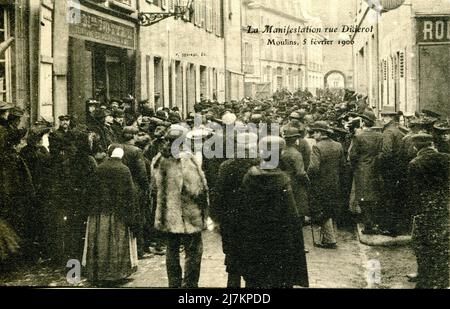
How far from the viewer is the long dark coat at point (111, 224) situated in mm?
6418

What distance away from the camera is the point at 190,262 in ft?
20.0

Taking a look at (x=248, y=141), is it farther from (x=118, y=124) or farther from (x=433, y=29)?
(x=433, y=29)

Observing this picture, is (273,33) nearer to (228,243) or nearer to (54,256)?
(228,243)

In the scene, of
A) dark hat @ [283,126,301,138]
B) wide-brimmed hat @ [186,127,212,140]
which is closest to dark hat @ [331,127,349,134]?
dark hat @ [283,126,301,138]

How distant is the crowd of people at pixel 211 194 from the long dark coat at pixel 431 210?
0.04 ft

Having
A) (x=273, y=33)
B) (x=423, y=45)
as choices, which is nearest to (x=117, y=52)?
(x=273, y=33)

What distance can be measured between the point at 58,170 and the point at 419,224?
424 centimetres

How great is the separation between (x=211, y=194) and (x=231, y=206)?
3.34 meters

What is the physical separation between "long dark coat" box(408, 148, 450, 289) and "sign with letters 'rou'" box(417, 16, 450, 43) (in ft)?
10.3

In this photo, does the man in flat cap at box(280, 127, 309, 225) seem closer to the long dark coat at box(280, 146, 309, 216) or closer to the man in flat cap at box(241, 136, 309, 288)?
the long dark coat at box(280, 146, 309, 216)

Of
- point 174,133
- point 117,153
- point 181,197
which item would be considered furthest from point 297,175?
point 117,153

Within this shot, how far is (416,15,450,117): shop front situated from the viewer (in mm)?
8609

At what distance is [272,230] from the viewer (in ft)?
17.7

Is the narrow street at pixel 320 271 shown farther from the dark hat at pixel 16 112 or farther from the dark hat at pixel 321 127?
the dark hat at pixel 16 112
